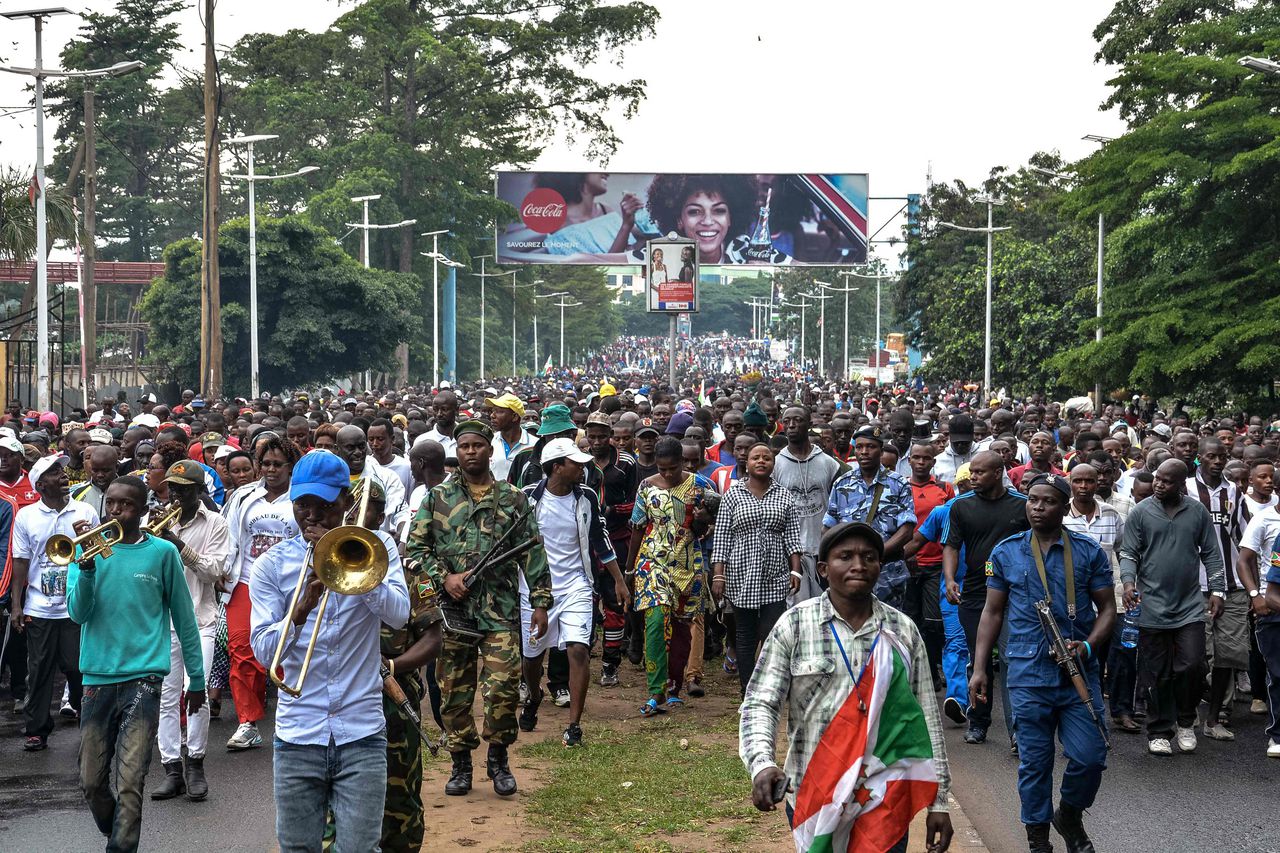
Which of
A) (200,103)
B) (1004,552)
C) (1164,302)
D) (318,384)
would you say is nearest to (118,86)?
(200,103)

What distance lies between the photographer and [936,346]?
53375 mm

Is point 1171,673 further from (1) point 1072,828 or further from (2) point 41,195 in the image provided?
(2) point 41,195

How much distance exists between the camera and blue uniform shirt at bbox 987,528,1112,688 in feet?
21.9

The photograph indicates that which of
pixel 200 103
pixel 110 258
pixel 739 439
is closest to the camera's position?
pixel 739 439

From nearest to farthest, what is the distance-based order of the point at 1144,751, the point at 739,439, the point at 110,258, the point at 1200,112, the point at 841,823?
the point at 841,823
the point at 1144,751
the point at 739,439
the point at 1200,112
the point at 110,258

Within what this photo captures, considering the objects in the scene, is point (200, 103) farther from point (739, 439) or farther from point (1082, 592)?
point (1082, 592)

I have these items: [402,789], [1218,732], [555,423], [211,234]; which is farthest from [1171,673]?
[211,234]

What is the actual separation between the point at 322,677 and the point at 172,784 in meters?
3.51

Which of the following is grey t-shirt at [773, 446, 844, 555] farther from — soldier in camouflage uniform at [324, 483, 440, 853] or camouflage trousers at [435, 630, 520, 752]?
soldier in camouflage uniform at [324, 483, 440, 853]

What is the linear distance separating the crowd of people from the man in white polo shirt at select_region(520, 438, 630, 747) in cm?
2

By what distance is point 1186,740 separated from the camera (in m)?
9.30

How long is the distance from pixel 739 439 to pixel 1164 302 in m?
18.0

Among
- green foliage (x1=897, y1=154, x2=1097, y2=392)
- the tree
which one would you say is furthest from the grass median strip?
the tree

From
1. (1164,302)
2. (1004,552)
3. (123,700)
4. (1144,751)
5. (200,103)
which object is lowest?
(1144,751)
